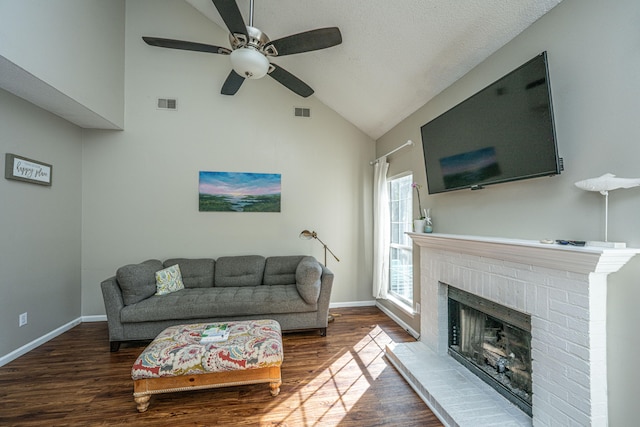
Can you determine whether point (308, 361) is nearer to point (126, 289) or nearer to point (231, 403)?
point (231, 403)

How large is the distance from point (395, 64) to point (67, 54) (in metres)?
3.20

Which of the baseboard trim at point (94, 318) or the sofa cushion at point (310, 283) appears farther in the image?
the baseboard trim at point (94, 318)

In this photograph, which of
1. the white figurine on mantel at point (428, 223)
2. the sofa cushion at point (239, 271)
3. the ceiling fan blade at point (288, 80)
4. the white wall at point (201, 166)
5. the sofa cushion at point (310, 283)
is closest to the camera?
the ceiling fan blade at point (288, 80)

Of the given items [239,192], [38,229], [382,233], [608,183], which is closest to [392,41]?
[608,183]

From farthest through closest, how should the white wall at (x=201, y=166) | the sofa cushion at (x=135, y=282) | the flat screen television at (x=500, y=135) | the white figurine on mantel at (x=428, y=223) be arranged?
the white wall at (x=201, y=166)
the sofa cushion at (x=135, y=282)
the white figurine on mantel at (x=428, y=223)
the flat screen television at (x=500, y=135)

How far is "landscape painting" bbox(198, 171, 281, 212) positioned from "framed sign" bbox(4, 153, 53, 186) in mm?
1601

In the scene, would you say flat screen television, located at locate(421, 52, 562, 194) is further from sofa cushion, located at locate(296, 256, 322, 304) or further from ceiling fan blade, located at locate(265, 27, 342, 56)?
sofa cushion, located at locate(296, 256, 322, 304)

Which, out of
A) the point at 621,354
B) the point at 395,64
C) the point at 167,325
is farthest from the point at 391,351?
the point at 395,64

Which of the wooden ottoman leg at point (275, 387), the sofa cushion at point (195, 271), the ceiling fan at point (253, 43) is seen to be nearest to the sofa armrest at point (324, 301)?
the wooden ottoman leg at point (275, 387)

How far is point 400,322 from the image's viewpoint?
3.47 meters

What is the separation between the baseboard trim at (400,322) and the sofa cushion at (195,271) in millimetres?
2483

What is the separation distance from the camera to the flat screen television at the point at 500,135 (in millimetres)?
1526

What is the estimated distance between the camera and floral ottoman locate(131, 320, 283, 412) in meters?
1.93

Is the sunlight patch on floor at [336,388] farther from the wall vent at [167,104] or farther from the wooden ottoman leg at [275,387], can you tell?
the wall vent at [167,104]
